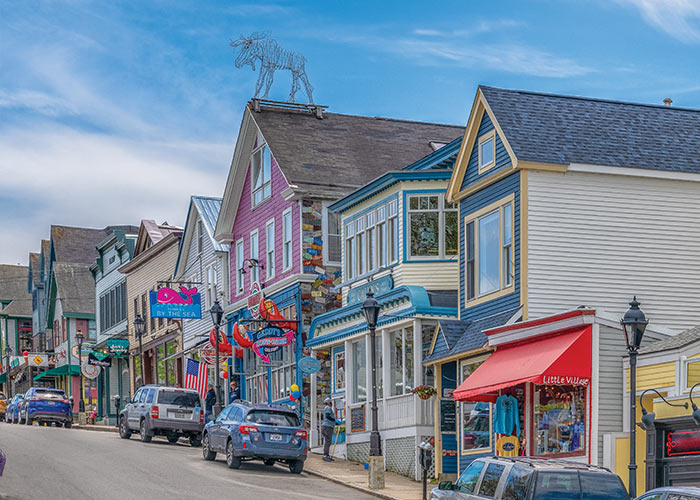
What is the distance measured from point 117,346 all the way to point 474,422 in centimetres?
3223

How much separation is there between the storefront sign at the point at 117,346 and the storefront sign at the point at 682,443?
39906mm

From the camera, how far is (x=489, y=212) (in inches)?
1091

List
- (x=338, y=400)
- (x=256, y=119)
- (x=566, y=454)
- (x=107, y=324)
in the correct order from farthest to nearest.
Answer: (x=107, y=324) → (x=256, y=119) → (x=338, y=400) → (x=566, y=454)

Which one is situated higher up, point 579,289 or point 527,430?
point 579,289

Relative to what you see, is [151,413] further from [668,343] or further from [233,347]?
[668,343]

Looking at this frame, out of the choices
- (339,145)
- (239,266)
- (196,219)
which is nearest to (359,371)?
(339,145)

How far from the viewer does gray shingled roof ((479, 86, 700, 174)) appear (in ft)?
86.9

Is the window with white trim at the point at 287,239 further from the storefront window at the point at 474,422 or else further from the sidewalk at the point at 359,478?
the storefront window at the point at 474,422

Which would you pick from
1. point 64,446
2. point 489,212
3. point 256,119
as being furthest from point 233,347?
point 489,212

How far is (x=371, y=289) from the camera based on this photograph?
32906 millimetres

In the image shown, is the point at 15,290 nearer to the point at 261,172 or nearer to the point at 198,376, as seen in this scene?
the point at 198,376

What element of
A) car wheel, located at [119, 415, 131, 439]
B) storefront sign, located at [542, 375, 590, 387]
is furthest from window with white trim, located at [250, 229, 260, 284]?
storefront sign, located at [542, 375, 590, 387]

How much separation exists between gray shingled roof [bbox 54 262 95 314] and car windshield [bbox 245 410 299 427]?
4630 centimetres

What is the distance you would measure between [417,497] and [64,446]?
11862mm
